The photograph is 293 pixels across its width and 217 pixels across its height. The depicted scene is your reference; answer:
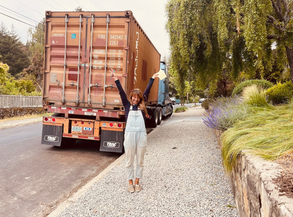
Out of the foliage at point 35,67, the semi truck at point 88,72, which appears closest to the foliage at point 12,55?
the foliage at point 35,67

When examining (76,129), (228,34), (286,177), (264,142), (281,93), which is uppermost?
(228,34)

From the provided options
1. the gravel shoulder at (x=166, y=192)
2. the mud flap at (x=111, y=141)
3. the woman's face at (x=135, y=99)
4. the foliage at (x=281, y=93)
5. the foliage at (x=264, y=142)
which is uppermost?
the foliage at (x=281, y=93)

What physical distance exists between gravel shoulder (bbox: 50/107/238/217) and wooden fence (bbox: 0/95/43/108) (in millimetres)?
12623

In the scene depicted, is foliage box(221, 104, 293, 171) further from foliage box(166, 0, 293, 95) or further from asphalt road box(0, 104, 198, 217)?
foliage box(166, 0, 293, 95)

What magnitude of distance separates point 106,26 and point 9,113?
1198 cm

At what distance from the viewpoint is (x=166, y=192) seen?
142 inches

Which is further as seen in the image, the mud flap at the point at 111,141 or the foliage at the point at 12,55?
the foliage at the point at 12,55

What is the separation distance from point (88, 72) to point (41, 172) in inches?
110

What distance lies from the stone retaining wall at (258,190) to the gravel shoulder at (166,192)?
0.46 meters

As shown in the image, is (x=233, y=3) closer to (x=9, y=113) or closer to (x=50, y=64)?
(x=50, y=64)

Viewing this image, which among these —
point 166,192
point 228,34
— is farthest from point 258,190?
point 228,34

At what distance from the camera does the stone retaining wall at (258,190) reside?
1.62m

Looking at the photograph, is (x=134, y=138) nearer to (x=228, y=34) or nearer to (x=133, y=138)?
(x=133, y=138)

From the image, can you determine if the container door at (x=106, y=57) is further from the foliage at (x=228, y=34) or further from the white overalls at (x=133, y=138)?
the foliage at (x=228, y=34)
